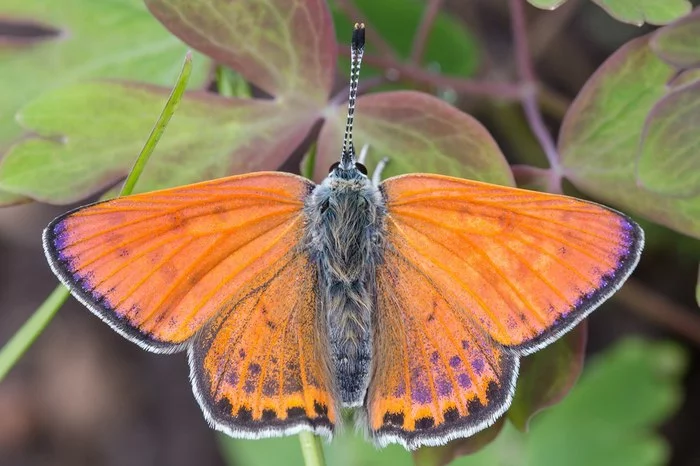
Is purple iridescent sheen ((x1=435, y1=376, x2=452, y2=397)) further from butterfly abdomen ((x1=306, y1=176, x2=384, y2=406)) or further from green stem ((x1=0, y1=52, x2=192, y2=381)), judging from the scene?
green stem ((x1=0, y1=52, x2=192, y2=381))

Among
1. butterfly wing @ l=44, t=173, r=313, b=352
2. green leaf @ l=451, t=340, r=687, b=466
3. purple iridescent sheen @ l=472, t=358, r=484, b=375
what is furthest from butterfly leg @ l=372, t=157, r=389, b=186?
green leaf @ l=451, t=340, r=687, b=466

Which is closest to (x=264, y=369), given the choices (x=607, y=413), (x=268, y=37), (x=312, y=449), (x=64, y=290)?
(x=312, y=449)

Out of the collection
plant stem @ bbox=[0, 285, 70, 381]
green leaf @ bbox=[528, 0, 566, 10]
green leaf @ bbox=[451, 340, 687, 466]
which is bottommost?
green leaf @ bbox=[451, 340, 687, 466]

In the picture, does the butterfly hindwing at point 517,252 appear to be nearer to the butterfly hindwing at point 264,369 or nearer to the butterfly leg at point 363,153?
the butterfly leg at point 363,153

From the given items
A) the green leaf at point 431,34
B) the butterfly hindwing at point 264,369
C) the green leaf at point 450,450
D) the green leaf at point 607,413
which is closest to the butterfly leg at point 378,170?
the butterfly hindwing at point 264,369

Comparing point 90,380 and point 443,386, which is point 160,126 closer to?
point 443,386

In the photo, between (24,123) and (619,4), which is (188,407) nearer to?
(24,123)
